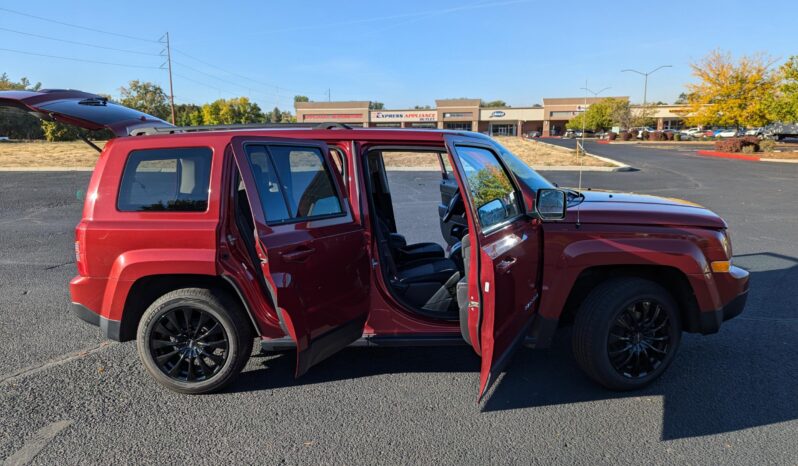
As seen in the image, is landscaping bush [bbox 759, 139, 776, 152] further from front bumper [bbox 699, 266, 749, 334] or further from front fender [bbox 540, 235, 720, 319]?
front fender [bbox 540, 235, 720, 319]

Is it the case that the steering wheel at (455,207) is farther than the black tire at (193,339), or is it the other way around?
the steering wheel at (455,207)

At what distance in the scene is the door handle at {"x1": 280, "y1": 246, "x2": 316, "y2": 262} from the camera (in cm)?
291

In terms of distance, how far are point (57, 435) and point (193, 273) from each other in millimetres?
1210

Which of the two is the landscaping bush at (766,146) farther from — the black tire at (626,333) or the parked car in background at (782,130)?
the black tire at (626,333)

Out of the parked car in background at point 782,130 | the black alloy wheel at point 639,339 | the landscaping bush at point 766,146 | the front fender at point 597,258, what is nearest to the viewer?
the front fender at point 597,258

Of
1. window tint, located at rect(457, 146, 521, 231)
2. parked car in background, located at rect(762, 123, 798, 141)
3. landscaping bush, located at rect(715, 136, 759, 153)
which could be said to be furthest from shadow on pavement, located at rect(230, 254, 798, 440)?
parked car in background, located at rect(762, 123, 798, 141)

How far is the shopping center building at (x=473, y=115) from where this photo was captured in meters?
90.6

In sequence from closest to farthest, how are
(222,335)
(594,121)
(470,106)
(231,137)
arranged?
(231,137) < (222,335) < (594,121) < (470,106)

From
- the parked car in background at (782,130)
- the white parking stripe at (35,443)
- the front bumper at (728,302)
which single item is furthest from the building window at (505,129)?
the white parking stripe at (35,443)

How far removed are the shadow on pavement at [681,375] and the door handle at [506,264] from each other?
99 cm

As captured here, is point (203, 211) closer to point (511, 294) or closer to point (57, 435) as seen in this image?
point (57, 435)

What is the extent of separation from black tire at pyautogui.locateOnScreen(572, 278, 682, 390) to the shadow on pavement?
0.53 ft

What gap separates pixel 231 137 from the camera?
3205 millimetres

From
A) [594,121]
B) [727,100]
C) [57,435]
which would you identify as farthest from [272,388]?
[594,121]
